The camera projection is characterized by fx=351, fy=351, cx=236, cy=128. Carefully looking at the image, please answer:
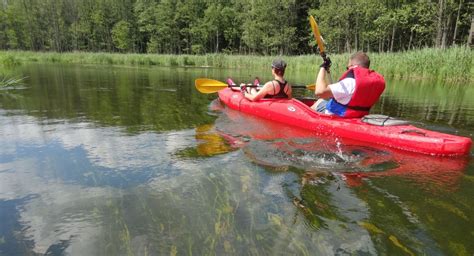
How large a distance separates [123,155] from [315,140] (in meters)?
2.92

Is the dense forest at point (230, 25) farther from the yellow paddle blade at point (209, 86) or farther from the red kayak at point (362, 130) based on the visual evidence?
the red kayak at point (362, 130)

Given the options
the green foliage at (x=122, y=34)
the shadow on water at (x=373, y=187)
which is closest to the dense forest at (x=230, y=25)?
the green foliage at (x=122, y=34)

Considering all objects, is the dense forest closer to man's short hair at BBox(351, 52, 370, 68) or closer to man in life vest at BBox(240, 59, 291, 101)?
man in life vest at BBox(240, 59, 291, 101)

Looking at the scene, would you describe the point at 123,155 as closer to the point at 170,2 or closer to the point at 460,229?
the point at 460,229

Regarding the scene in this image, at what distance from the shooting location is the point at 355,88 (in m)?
5.37

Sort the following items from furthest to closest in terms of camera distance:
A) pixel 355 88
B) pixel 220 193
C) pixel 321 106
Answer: pixel 321 106 → pixel 355 88 → pixel 220 193

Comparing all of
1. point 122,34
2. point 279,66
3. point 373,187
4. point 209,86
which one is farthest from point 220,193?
point 122,34

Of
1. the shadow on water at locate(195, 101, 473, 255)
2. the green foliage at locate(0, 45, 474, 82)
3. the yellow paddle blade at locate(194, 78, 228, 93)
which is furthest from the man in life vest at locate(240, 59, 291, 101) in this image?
the green foliage at locate(0, 45, 474, 82)

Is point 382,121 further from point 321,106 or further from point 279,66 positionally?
point 279,66

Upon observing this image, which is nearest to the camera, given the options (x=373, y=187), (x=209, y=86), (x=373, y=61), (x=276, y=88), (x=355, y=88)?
(x=373, y=187)

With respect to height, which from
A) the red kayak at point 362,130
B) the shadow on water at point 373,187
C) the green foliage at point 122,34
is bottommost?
the shadow on water at point 373,187

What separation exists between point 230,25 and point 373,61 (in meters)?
31.8

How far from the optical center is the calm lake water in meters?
2.62

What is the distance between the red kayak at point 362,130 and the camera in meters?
4.78
